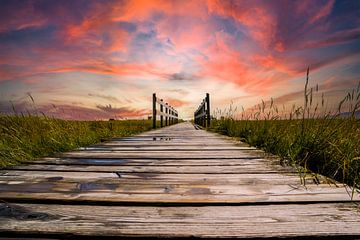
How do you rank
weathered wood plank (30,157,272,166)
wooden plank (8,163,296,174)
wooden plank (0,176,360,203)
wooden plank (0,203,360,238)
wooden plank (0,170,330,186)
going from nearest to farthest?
wooden plank (0,203,360,238) < wooden plank (0,176,360,203) < wooden plank (0,170,330,186) < wooden plank (8,163,296,174) < weathered wood plank (30,157,272,166)

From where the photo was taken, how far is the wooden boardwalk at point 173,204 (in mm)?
935

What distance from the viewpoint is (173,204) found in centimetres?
119

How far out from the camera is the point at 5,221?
3.32ft

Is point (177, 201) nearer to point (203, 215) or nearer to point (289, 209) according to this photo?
point (203, 215)

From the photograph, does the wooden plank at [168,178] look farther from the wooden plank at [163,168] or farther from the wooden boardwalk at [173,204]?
the wooden plank at [163,168]

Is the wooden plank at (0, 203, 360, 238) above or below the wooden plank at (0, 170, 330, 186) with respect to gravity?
below

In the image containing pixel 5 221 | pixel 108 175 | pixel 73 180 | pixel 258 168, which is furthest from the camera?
pixel 258 168

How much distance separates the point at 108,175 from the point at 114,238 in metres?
0.95

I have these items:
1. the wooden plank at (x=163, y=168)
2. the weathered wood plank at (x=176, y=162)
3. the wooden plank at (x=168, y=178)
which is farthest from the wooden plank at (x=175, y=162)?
the wooden plank at (x=168, y=178)

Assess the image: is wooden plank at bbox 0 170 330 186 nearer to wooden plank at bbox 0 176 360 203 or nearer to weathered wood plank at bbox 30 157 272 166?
wooden plank at bbox 0 176 360 203

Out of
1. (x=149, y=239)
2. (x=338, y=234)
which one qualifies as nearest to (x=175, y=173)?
(x=149, y=239)

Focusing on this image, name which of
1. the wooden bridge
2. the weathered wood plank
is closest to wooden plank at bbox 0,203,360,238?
the wooden bridge

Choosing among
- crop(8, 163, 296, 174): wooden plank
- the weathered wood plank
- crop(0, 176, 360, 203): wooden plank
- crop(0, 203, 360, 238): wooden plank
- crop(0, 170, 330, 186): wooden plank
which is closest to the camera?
crop(0, 203, 360, 238): wooden plank

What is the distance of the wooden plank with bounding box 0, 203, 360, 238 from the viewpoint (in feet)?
3.00
